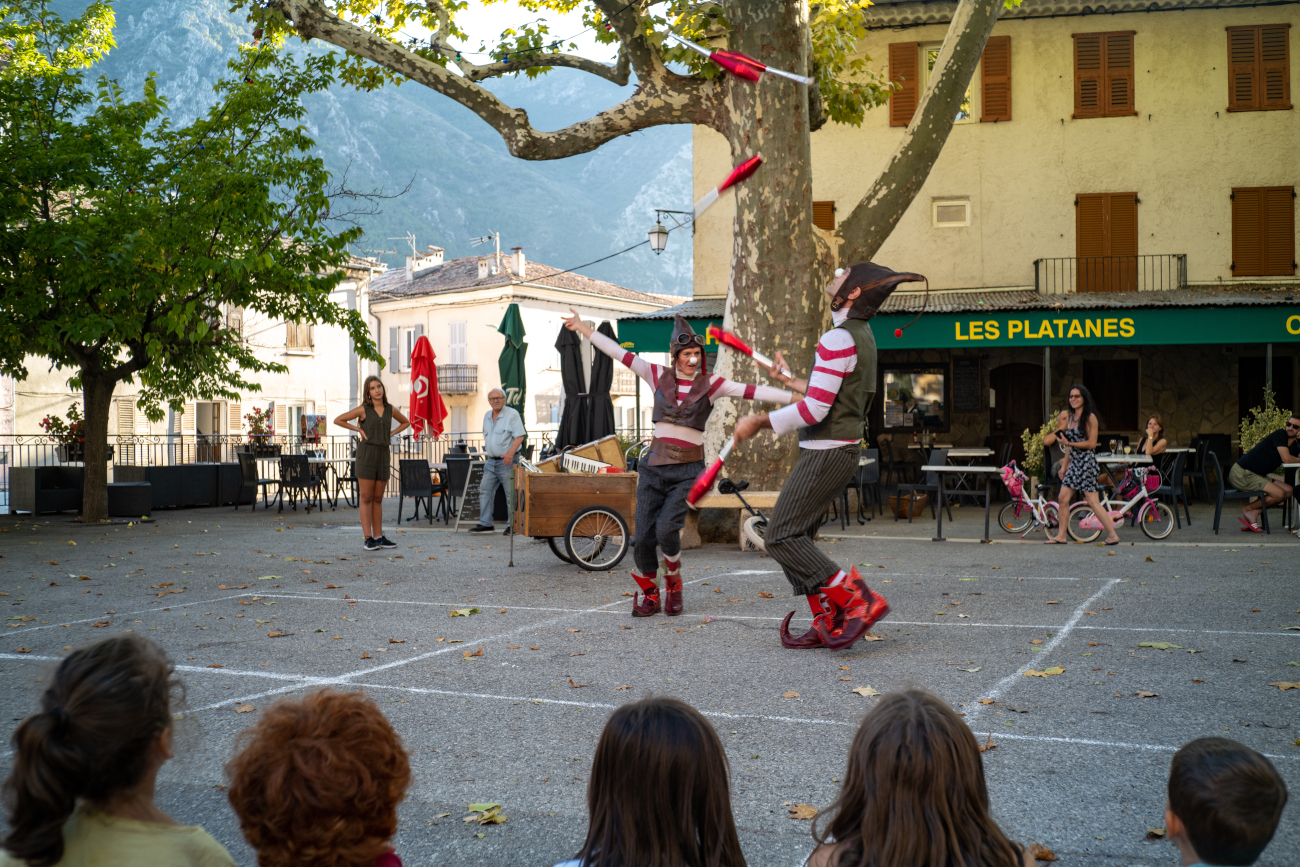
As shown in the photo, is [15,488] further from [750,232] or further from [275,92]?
[750,232]

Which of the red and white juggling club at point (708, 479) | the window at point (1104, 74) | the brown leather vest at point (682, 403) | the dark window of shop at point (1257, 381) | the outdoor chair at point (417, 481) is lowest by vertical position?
the outdoor chair at point (417, 481)

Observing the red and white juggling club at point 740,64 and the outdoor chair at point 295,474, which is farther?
the outdoor chair at point 295,474

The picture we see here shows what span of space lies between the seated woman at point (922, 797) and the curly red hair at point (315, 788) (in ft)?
2.78

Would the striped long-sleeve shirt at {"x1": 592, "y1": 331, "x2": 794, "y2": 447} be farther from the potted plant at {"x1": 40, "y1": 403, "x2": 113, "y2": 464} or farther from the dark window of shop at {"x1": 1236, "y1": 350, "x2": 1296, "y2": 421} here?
the dark window of shop at {"x1": 1236, "y1": 350, "x2": 1296, "y2": 421}

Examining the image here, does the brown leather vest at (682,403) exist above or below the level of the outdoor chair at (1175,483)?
above

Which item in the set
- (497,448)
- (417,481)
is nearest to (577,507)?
(497,448)

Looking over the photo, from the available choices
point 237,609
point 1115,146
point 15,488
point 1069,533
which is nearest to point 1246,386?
point 1115,146

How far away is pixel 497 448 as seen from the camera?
13656mm

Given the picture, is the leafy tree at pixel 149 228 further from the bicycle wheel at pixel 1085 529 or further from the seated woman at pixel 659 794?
the seated woman at pixel 659 794

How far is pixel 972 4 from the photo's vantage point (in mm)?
13211

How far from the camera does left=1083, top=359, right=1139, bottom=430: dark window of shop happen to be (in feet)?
73.0

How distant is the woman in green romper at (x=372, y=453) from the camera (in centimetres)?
1176

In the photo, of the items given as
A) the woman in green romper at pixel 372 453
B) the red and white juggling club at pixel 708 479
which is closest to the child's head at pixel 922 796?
the red and white juggling club at pixel 708 479

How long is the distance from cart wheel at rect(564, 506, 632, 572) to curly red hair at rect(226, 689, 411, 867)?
323 inches
